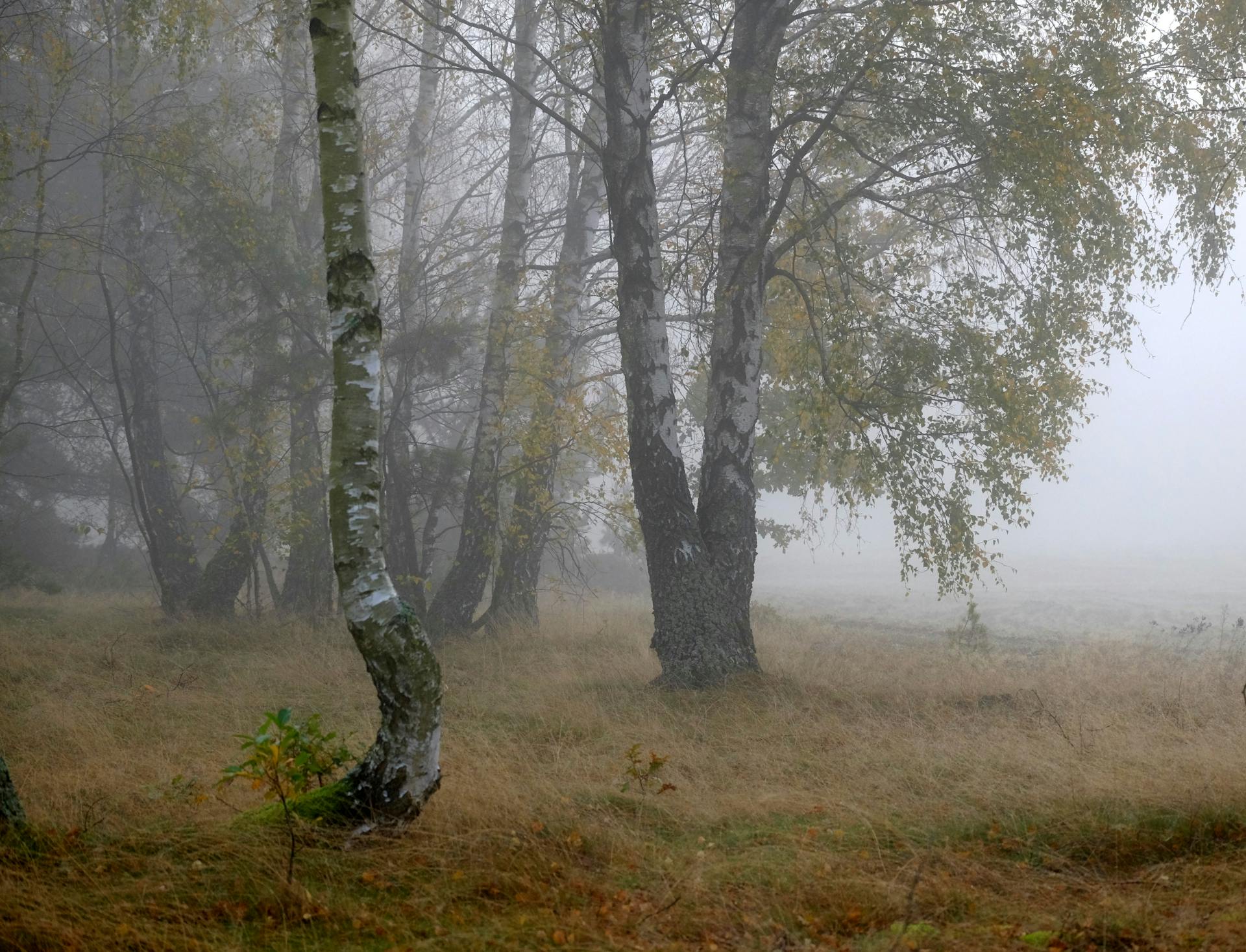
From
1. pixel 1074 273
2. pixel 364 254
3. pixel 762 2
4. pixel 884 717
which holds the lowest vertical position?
pixel 884 717

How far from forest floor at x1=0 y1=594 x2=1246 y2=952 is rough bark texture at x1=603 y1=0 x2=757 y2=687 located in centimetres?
50

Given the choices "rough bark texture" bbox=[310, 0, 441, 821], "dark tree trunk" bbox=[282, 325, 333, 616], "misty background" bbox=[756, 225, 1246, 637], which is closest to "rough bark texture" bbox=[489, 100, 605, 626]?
"dark tree trunk" bbox=[282, 325, 333, 616]

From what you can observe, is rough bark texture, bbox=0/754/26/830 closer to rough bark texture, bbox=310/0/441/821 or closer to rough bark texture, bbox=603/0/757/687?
rough bark texture, bbox=310/0/441/821

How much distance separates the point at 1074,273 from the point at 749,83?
13.4 feet

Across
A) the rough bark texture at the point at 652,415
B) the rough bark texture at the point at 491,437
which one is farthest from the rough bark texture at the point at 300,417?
the rough bark texture at the point at 652,415

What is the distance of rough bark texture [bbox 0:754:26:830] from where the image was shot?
4.16 m

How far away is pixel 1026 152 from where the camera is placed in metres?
8.52

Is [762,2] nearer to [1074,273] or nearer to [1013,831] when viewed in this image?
[1074,273]

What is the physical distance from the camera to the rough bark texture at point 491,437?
512 inches

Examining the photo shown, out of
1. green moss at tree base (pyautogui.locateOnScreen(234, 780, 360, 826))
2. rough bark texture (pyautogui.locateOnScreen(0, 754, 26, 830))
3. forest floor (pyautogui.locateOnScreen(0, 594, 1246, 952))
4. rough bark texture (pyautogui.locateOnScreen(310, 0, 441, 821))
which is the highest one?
rough bark texture (pyautogui.locateOnScreen(310, 0, 441, 821))

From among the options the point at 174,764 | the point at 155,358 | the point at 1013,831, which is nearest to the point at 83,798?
the point at 174,764

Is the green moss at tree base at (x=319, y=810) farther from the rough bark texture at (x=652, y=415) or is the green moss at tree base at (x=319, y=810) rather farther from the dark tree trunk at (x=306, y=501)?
the dark tree trunk at (x=306, y=501)

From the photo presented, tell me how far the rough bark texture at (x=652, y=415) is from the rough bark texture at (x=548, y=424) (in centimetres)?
358

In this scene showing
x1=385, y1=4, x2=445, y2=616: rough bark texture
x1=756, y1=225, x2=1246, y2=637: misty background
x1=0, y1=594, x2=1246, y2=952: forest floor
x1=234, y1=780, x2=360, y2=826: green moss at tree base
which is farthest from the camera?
x1=756, y1=225, x2=1246, y2=637: misty background
